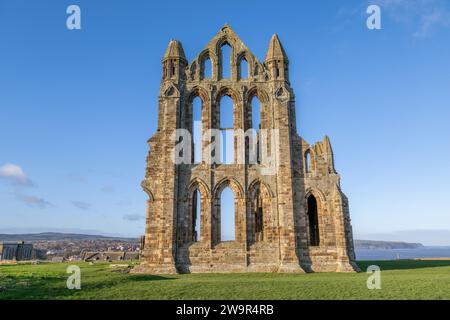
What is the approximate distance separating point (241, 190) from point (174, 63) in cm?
1027

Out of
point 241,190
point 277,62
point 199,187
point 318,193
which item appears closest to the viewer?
point 241,190

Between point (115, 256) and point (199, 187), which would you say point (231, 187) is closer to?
point (199, 187)

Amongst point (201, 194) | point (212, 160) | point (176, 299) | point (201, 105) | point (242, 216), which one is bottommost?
point (176, 299)

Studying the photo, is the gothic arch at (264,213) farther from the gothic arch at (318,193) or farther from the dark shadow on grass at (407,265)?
the dark shadow on grass at (407,265)

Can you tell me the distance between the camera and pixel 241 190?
2252 cm

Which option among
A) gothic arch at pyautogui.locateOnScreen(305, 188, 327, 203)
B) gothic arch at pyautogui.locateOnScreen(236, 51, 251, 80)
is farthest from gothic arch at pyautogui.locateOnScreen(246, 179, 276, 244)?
gothic arch at pyautogui.locateOnScreen(236, 51, 251, 80)

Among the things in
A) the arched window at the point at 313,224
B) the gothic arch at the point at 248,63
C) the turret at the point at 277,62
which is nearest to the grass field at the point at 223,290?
the arched window at the point at 313,224

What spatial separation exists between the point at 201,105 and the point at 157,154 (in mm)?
4692

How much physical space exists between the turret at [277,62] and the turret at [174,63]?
20.4 feet

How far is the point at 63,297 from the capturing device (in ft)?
37.2

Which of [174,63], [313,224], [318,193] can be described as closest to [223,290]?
[318,193]

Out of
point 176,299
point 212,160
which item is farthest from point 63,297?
point 212,160

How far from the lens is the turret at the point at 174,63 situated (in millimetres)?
24250

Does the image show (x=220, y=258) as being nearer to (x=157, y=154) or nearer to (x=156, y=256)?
(x=156, y=256)
